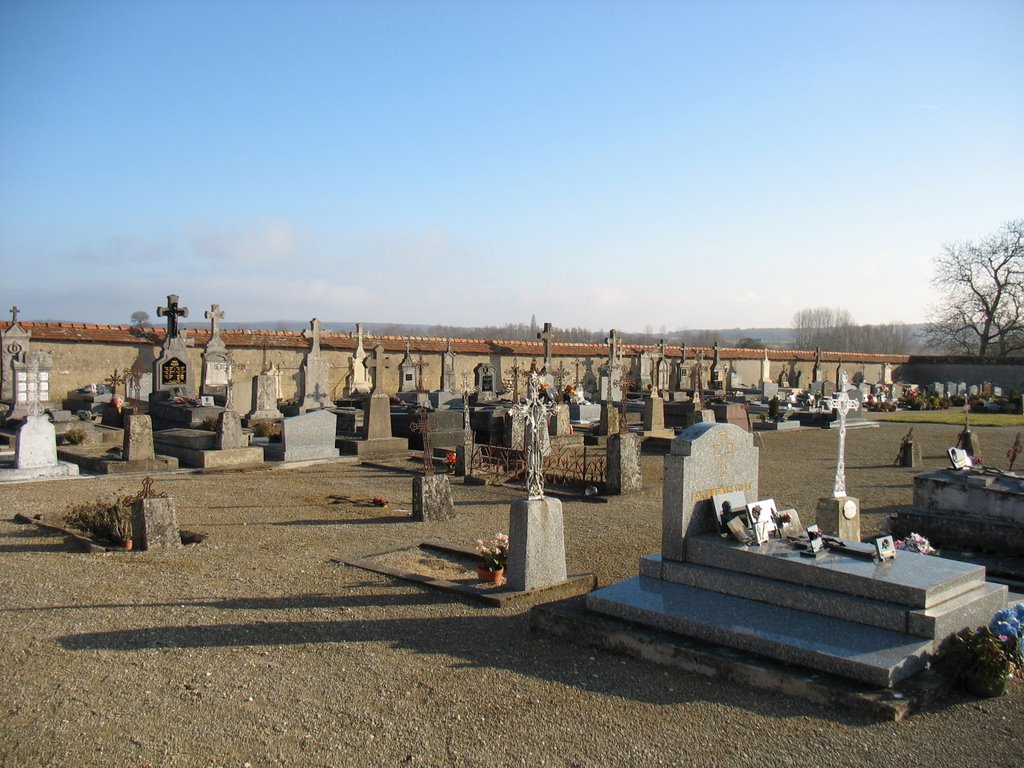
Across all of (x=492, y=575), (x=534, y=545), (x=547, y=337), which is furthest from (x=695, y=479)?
(x=547, y=337)

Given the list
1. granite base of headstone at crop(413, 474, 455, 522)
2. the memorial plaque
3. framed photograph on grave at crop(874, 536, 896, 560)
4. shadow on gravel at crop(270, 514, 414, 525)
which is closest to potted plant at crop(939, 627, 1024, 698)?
framed photograph on grave at crop(874, 536, 896, 560)

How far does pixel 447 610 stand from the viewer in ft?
22.8

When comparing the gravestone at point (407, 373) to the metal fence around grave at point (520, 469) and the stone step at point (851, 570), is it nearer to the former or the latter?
the metal fence around grave at point (520, 469)

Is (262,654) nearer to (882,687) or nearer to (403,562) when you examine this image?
(403,562)

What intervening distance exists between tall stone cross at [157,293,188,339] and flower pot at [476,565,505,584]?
19288 millimetres

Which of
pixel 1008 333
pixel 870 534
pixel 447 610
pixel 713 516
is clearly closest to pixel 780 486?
pixel 870 534

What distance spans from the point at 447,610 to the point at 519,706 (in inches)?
81.8

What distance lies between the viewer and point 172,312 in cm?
2403

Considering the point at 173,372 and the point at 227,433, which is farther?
the point at 173,372

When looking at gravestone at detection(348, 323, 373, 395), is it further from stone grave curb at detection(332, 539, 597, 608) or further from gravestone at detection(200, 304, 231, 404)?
stone grave curb at detection(332, 539, 597, 608)

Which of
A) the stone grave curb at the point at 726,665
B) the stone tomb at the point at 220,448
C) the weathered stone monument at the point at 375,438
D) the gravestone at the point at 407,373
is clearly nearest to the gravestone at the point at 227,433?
the stone tomb at the point at 220,448

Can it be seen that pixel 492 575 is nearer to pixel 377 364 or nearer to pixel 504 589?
pixel 504 589

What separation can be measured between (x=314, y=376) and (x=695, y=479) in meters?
16.9

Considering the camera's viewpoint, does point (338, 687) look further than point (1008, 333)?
No
